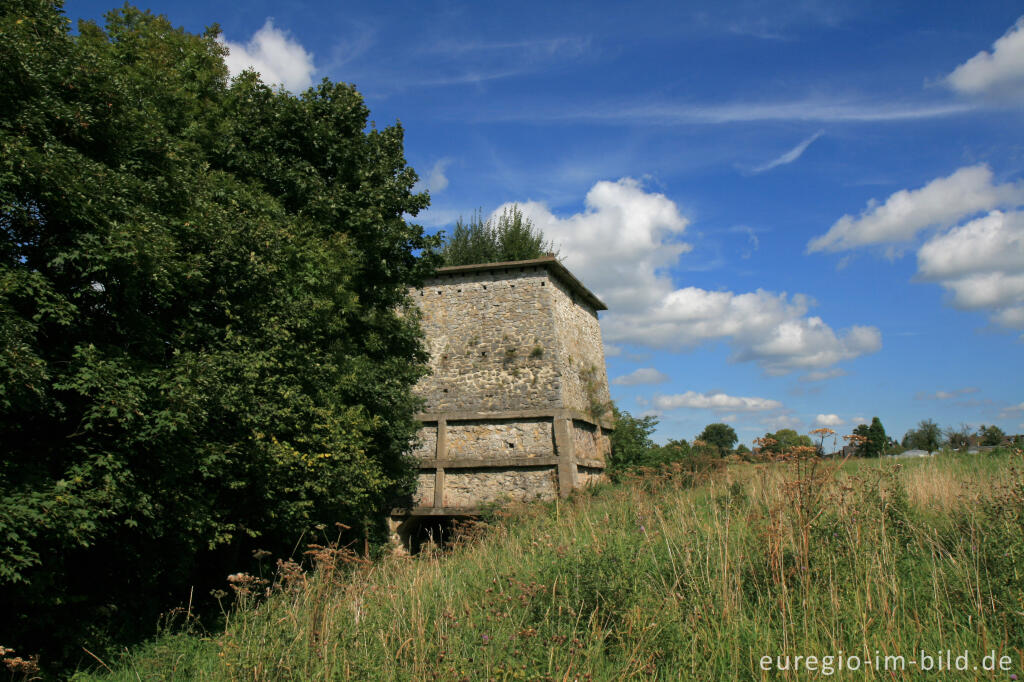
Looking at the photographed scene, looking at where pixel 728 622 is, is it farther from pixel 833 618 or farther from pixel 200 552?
pixel 200 552

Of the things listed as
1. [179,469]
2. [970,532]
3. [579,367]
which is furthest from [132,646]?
[579,367]

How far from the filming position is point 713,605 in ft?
15.4

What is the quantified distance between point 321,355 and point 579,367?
9.72 meters

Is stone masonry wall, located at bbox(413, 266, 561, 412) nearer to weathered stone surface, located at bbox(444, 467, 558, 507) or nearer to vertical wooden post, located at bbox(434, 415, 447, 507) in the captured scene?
vertical wooden post, located at bbox(434, 415, 447, 507)

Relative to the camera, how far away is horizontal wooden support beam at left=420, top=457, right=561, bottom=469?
677 inches

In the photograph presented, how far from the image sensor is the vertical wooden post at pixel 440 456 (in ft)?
58.2

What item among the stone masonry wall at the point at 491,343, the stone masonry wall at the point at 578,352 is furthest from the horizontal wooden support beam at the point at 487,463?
the stone masonry wall at the point at 578,352

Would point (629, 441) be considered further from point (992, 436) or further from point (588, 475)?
point (992, 436)

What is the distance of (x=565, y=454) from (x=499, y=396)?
8.97 feet

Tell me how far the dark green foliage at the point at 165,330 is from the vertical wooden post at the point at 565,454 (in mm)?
4532

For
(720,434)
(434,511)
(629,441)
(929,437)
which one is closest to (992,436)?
(929,437)

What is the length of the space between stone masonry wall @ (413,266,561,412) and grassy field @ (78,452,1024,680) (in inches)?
459

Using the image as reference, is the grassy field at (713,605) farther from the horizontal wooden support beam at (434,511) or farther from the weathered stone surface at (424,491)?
the weathered stone surface at (424,491)

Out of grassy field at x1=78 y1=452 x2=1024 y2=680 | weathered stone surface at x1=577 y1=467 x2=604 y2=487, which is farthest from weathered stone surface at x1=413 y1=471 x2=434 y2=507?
grassy field at x1=78 y1=452 x2=1024 y2=680
